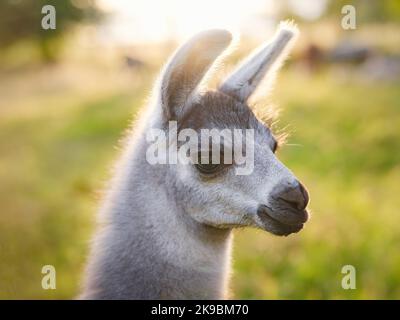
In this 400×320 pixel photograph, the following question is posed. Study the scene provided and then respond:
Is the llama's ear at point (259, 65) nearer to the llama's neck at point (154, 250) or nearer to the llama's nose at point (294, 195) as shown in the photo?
the llama's neck at point (154, 250)

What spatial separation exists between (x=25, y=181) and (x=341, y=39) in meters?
18.4

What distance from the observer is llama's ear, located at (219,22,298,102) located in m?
4.06

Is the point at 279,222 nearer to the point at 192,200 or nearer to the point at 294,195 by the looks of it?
the point at 294,195

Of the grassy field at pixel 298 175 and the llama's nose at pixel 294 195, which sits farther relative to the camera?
the grassy field at pixel 298 175

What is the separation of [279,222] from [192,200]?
1.85ft

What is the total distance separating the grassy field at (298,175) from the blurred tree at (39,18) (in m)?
2.31

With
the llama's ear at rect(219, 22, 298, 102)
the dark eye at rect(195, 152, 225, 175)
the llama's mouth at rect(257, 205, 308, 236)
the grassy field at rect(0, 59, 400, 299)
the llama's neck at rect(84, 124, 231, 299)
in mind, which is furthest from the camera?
the grassy field at rect(0, 59, 400, 299)

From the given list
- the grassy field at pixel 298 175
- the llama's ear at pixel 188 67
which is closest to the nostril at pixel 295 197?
the llama's ear at pixel 188 67

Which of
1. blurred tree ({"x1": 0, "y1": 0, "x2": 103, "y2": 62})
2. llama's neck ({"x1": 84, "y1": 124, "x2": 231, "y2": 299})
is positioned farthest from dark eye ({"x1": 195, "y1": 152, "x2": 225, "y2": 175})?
blurred tree ({"x1": 0, "y1": 0, "x2": 103, "y2": 62})

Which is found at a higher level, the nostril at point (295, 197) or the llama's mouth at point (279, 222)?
the nostril at point (295, 197)

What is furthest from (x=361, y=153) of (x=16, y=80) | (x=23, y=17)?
(x=16, y=80)

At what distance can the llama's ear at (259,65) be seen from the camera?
406 cm

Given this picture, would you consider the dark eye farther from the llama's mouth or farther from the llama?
the llama's mouth

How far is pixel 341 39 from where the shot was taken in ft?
87.8
